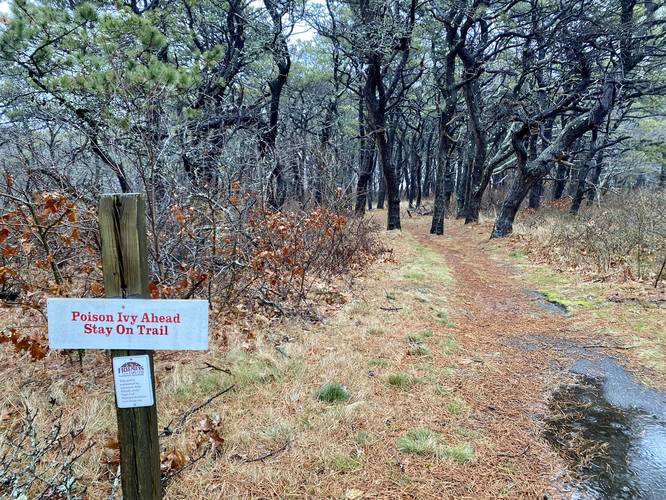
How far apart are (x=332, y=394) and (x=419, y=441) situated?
76cm

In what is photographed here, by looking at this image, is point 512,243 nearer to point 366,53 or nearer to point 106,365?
point 366,53

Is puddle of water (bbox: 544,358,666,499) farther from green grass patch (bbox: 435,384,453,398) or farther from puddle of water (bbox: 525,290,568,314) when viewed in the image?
puddle of water (bbox: 525,290,568,314)

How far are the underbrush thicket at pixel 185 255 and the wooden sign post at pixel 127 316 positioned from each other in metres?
1.67

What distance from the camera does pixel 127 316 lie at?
4.69ft

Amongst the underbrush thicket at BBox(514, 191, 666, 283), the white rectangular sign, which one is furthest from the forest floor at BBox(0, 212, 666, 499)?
the underbrush thicket at BBox(514, 191, 666, 283)

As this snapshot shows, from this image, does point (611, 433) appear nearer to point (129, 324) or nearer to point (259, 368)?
point (259, 368)

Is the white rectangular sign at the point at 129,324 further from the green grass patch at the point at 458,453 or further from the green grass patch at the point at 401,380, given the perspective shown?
the green grass patch at the point at 401,380

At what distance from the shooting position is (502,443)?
2.64 metres

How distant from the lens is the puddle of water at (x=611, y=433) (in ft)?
7.60

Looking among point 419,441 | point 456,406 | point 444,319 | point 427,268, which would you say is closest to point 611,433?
point 456,406

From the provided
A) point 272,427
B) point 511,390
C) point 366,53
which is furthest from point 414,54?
point 272,427

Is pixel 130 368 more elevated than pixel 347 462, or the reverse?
pixel 130 368

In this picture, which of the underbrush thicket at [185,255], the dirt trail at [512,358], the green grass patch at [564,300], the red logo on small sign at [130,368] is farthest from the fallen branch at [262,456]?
the green grass patch at [564,300]

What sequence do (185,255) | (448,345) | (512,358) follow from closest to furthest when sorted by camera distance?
(512,358), (448,345), (185,255)
